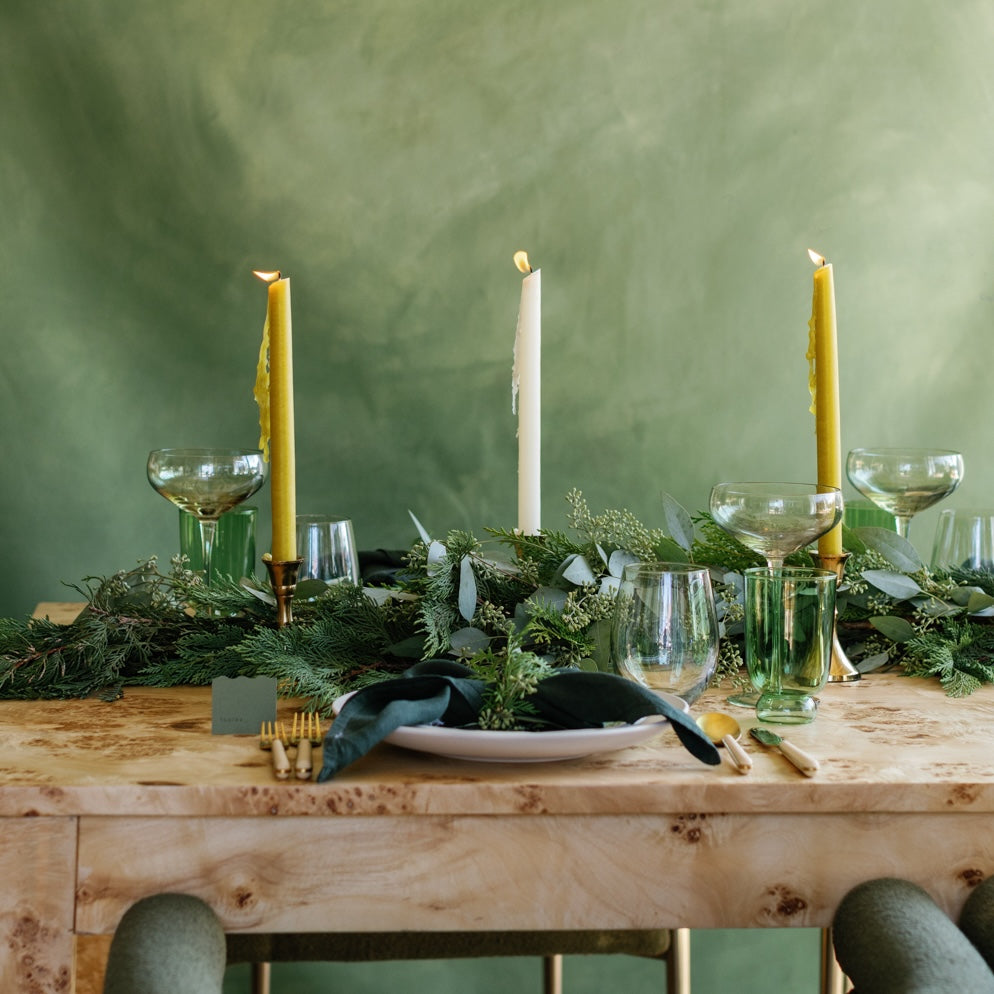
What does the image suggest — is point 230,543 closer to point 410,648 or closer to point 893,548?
point 410,648

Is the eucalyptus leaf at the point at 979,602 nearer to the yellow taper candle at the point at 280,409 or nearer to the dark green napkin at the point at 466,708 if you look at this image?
the dark green napkin at the point at 466,708

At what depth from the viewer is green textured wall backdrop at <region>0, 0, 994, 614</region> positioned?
6.56 ft

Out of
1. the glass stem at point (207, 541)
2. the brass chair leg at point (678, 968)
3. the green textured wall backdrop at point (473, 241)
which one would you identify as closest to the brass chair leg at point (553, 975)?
the brass chair leg at point (678, 968)

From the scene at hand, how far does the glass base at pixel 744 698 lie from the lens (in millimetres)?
1011

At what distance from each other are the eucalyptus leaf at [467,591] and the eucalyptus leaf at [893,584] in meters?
0.43

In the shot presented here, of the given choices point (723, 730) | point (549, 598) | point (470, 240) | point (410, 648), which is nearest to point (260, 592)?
point (410, 648)

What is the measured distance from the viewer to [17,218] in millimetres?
1966

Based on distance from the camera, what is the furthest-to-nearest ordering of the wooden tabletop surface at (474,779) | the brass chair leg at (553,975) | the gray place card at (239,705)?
the brass chair leg at (553,975), the gray place card at (239,705), the wooden tabletop surface at (474,779)

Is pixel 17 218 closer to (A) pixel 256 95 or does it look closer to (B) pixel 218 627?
(A) pixel 256 95

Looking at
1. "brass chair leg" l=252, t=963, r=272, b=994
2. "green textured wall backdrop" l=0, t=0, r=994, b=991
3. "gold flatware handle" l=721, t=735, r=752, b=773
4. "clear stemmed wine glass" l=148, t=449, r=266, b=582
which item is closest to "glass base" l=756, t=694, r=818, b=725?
"gold flatware handle" l=721, t=735, r=752, b=773

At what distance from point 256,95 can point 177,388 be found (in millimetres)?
558

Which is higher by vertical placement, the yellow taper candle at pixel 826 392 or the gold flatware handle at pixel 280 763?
the yellow taper candle at pixel 826 392

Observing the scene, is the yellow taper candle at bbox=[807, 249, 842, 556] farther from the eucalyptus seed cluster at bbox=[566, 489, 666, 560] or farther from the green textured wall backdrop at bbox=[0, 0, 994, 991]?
the green textured wall backdrop at bbox=[0, 0, 994, 991]

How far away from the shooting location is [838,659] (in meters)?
1.14
